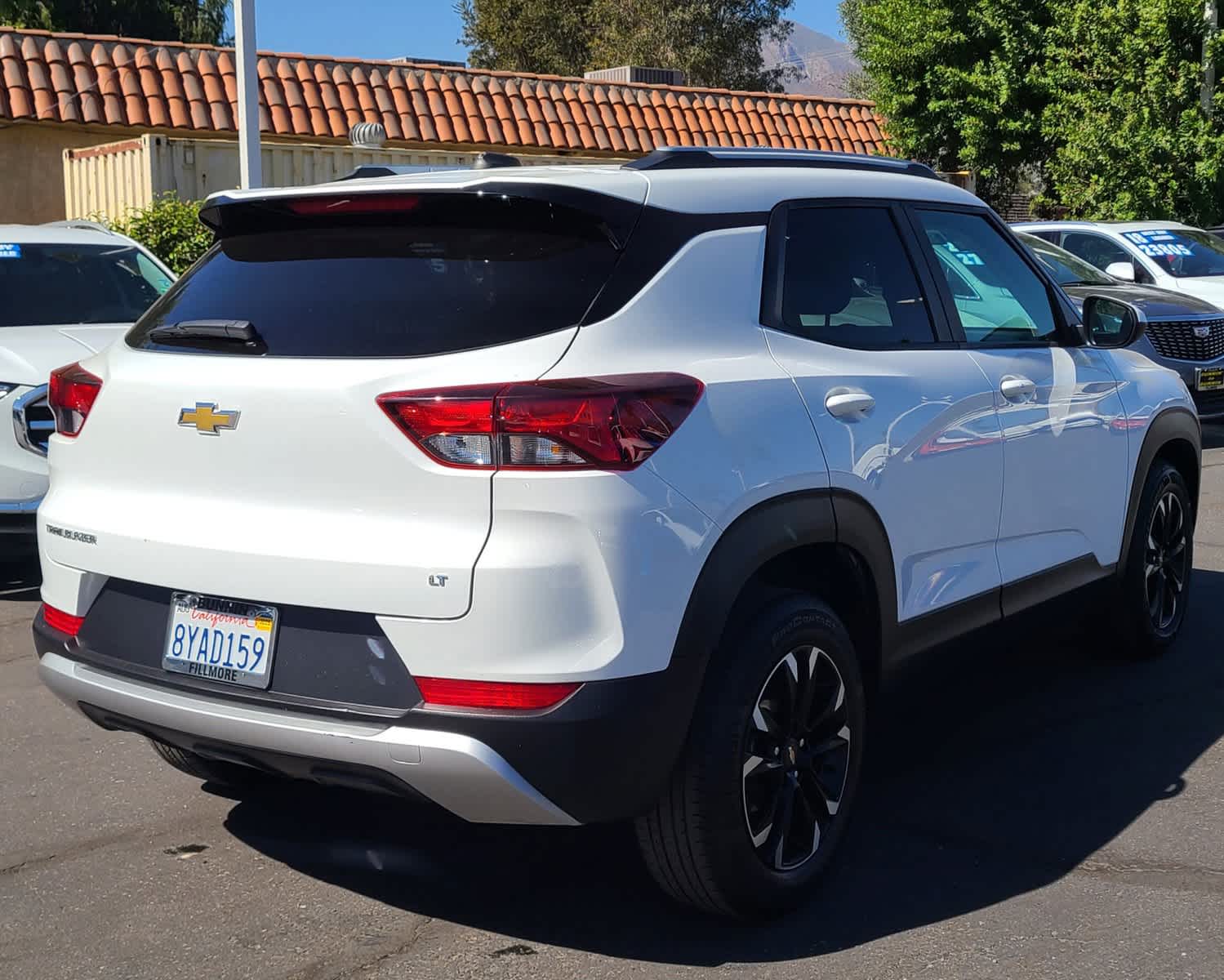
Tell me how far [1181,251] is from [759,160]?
11.2m

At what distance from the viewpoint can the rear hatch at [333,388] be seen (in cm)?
322

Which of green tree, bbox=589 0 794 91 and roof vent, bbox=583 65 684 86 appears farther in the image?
green tree, bbox=589 0 794 91

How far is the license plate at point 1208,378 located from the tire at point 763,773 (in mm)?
8927

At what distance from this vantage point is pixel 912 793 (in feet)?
15.1

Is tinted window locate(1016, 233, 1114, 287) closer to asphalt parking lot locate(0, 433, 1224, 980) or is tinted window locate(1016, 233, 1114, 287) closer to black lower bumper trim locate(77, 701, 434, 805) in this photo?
asphalt parking lot locate(0, 433, 1224, 980)

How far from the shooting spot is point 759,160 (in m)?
4.18

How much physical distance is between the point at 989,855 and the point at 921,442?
1.13 meters

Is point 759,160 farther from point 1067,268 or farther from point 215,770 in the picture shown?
point 1067,268

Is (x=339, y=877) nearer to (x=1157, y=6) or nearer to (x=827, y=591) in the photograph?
(x=827, y=591)

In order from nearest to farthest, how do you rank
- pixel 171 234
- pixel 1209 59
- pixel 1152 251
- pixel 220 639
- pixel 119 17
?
pixel 220 639 → pixel 171 234 → pixel 1152 251 → pixel 1209 59 → pixel 119 17

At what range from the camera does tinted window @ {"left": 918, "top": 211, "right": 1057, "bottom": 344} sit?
4.66 metres

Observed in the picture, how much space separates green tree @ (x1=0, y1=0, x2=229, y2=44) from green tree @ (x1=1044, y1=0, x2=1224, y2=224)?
2949cm

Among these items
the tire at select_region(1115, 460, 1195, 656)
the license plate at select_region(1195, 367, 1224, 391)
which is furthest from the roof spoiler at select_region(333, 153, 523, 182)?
the license plate at select_region(1195, 367, 1224, 391)

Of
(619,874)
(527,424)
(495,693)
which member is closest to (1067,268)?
(619,874)
